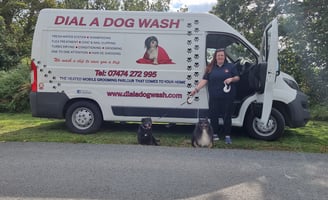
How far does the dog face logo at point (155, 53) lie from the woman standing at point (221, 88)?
0.98 m

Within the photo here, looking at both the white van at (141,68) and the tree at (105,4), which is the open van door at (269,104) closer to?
the white van at (141,68)

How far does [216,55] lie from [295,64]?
6.99 metres

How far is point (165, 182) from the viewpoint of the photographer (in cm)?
537

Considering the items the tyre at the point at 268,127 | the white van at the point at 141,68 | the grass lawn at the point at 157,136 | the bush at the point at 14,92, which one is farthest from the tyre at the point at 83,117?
the bush at the point at 14,92

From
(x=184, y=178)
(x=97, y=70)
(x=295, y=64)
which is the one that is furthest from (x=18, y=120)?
(x=295, y=64)

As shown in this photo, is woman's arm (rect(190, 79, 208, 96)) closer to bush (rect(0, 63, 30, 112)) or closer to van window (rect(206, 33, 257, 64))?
van window (rect(206, 33, 257, 64))

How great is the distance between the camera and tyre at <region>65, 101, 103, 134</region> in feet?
29.3

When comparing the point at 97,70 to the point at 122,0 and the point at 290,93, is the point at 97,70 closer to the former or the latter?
the point at 290,93

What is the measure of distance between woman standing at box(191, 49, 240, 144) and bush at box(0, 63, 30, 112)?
25.6 ft

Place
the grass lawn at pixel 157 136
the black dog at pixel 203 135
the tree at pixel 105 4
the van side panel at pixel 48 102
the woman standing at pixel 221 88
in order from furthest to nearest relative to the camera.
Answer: the tree at pixel 105 4, the van side panel at pixel 48 102, the woman standing at pixel 221 88, the grass lawn at pixel 157 136, the black dog at pixel 203 135

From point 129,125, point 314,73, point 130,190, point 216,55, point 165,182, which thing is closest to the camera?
point 130,190

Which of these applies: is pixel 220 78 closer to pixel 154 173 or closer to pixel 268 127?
pixel 268 127

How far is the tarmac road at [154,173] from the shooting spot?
194 inches

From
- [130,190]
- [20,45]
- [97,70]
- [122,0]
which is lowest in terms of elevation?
[130,190]
